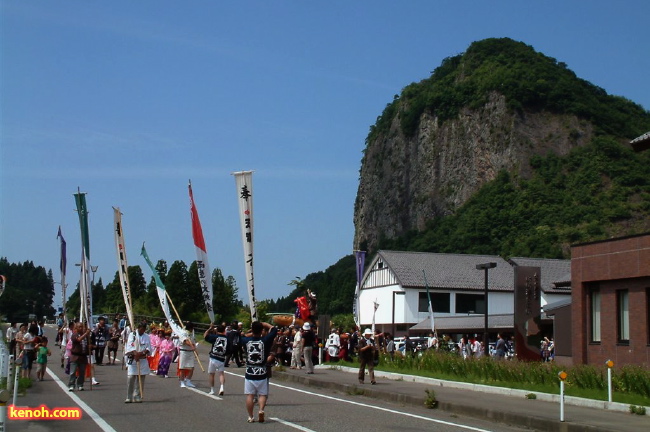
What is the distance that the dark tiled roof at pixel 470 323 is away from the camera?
182ft

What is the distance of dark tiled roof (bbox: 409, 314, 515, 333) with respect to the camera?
2183 inches

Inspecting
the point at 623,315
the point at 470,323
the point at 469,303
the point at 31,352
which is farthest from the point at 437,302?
the point at 31,352

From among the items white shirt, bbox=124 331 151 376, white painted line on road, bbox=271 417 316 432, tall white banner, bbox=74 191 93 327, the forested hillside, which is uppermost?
the forested hillside

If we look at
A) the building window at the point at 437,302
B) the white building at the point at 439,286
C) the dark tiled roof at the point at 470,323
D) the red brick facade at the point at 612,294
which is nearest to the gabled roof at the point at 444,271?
the white building at the point at 439,286

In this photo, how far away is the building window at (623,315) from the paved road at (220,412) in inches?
366

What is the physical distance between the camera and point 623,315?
25.9m

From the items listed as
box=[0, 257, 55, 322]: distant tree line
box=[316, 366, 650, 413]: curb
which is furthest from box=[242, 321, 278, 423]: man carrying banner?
box=[0, 257, 55, 322]: distant tree line

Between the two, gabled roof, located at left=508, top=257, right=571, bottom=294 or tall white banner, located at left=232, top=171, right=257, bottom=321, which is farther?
gabled roof, located at left=508, top=257, right=571, bottom=294

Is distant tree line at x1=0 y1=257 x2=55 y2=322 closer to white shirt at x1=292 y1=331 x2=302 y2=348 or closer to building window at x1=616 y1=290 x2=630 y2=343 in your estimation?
white shirt at x1=292 y1=331 x2=302 y2=348

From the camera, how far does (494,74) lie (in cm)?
14938

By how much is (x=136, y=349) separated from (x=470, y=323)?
42893mm

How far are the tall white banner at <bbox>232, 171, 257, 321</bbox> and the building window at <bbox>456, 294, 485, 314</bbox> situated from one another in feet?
148

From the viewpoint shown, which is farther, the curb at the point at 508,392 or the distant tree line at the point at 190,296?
the distant tree line at the point at 190,296

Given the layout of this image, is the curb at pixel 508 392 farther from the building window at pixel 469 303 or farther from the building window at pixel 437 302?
the building window at pixel 469 303
